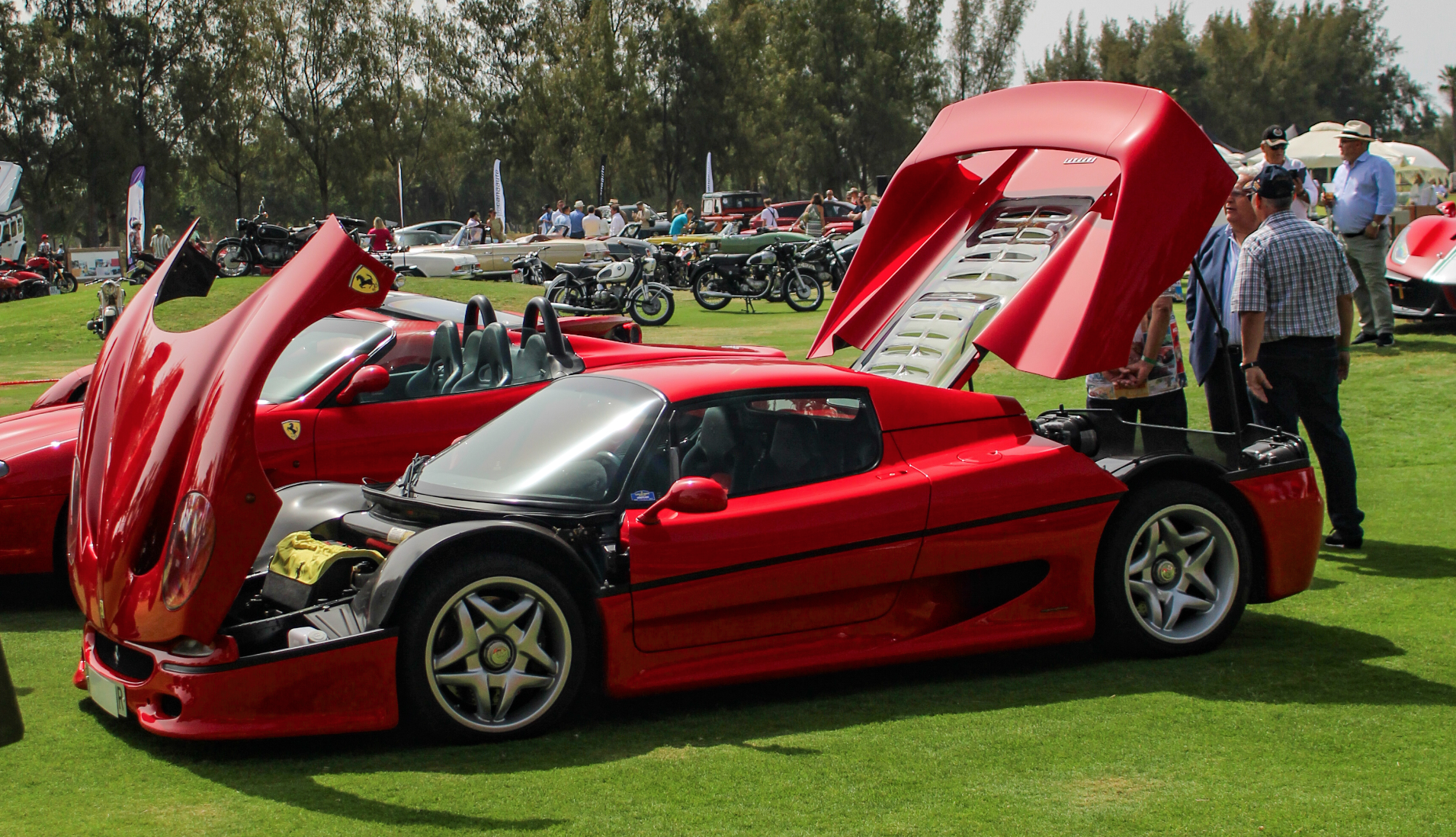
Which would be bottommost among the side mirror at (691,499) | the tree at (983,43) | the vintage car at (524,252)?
the side mirror at (691,499)

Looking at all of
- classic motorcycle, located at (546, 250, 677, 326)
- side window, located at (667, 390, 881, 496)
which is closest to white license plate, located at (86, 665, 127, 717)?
side window, located at (667, 390, 881, 496)

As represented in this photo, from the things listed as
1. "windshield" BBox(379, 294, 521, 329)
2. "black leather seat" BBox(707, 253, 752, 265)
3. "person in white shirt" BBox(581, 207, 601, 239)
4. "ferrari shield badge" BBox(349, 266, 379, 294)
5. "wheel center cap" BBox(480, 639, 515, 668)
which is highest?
"person in white shirt" BBox(581, 207, 601, 239)

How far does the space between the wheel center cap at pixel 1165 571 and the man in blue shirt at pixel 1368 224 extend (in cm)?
796

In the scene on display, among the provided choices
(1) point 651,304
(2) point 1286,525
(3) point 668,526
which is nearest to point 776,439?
(3) point 668,526

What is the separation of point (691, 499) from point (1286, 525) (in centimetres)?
247

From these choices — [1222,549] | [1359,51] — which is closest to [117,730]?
[1222,549]

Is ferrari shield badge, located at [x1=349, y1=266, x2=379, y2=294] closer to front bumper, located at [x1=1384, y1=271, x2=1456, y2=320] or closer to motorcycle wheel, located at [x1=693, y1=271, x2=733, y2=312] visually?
front bumper, located at [x1=1384, y1=271, x2=1456, y2=320]

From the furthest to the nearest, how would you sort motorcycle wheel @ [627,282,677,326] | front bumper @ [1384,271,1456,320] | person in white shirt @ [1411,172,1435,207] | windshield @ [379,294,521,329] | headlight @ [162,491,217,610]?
person in white shirt @ [1411,172,1435,207] → motorcycle wheel @ [627,282,677,326] → front bumper @ [1384,271,1456,320] → windshield @ [379,294,521,329] → headlight @ [162,491,217,610]

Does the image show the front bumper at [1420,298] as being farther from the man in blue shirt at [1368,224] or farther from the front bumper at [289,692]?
Result: the front bumper at [289,692]

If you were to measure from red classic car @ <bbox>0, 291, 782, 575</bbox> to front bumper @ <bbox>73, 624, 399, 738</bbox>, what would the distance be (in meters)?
2.46

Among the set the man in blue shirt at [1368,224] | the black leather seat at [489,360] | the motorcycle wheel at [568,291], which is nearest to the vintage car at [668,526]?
the black leather seat at [489,360]

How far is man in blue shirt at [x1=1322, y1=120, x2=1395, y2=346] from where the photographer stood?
11781 millimetres

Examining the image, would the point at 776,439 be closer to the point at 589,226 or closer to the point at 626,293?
the point at 626,293

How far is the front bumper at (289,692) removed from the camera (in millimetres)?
3795
